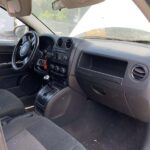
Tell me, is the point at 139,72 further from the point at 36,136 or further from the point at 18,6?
the point at 18,6

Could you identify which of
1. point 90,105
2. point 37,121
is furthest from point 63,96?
point 37,121

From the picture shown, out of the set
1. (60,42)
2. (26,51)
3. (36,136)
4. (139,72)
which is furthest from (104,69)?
(26,51)

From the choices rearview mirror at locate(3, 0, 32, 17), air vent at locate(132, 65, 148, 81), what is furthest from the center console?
rearview mirror at locate(3, 0, 32, 17)

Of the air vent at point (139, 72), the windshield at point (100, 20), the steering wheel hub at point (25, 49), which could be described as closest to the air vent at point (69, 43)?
the windshield at point (100, 20)

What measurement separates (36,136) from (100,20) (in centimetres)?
115

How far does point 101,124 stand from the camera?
8.31 ft

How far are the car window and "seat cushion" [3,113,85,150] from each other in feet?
4.03

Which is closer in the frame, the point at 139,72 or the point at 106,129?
the point at 139,72

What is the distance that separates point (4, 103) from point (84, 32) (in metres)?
0.87

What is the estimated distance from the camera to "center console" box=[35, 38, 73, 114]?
227 cm

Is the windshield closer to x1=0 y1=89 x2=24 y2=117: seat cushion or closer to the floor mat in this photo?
the floor mat

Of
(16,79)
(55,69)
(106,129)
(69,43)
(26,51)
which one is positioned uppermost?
(69,43)

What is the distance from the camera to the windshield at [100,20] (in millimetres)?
2055

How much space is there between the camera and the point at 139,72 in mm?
1718
